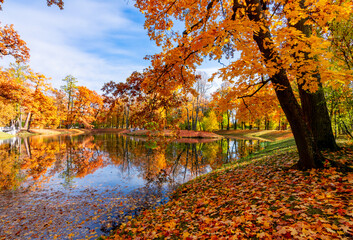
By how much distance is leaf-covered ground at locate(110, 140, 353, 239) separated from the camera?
2943 millimetres

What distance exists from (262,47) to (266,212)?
4.72m

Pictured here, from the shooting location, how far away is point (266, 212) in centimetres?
365

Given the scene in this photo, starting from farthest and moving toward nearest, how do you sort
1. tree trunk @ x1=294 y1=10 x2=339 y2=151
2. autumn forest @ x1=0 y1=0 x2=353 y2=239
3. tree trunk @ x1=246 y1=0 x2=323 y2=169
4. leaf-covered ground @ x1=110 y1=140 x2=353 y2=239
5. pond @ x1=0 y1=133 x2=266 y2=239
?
tree trunk @ x1=294 y1=10 x2=339 y2=151, tree trunk @ x1=246 y1=0 x2=323 y2=169, pond @ x1=0 y1=133 x2=266 y2=239, autumn forest @ x1=0 y1=0 x2=353 y2=239, leaf-covered ground @ x1=110 y1=140 x2=353 y2=239

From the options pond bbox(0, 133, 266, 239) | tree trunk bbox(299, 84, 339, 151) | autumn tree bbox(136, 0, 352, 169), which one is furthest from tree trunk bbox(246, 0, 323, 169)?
pond bbox(0, 133, 266, 239)

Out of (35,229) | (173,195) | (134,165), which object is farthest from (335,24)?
(134,165)

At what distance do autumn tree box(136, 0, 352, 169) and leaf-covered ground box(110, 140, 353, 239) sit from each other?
1.17 m

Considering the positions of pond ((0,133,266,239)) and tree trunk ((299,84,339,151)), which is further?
tree trunk ((299,84,339,151))

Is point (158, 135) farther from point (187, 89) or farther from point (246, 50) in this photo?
point (246, 50)

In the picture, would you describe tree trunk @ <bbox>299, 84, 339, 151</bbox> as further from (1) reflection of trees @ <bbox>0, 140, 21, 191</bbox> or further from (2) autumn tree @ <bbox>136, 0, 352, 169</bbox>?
(1) reflection of trees @ <bbox>0, 140, 21, 191</bbox>

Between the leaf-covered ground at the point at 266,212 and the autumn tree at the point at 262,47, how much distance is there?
1.17 metres

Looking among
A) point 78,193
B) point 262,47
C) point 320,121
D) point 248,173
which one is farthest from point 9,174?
point 320,121

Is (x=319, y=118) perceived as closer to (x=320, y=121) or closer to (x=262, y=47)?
(x=320, y=121)

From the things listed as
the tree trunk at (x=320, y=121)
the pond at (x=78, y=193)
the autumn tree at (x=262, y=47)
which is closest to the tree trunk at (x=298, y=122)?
the autumn tree at (x=262, y=47)

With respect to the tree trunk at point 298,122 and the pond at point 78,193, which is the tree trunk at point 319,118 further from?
the pond at point 78,193
